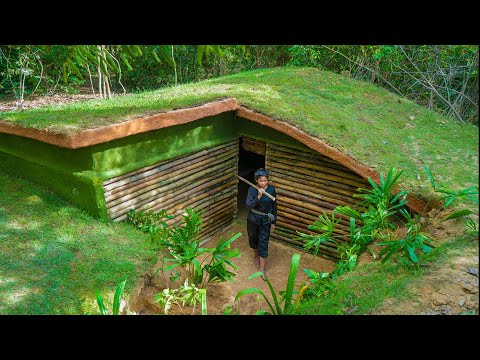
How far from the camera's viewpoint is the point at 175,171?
5812mm

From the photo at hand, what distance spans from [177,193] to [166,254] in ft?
4.32

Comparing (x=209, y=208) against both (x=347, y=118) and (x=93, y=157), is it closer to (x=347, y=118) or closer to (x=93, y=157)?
(x=93, y=157)

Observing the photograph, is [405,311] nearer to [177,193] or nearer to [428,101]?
[177,193]

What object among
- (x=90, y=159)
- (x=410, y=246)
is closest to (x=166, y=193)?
(x=90, y=159)

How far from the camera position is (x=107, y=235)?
4691mm

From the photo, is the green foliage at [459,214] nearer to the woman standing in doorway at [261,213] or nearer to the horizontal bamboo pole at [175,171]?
the woman standing in doorway at [261,213]

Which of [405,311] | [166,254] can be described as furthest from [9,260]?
[405,311]

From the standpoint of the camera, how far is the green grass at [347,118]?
4961mm

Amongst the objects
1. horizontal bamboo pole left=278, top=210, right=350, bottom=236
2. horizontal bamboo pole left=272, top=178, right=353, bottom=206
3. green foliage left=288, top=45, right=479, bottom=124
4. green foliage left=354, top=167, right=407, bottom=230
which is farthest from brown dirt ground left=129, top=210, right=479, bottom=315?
green foliage left=288, top=45, right=479, bottom=124

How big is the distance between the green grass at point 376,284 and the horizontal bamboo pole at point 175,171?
2.82m

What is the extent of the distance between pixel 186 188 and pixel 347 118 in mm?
3073

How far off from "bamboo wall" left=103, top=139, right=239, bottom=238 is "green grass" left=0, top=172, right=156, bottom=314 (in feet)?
1.50

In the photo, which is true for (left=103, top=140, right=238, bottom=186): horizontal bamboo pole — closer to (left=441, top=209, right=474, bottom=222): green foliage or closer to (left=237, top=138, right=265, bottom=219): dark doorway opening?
(left=237, top=138, right=265, bottom=219): dark doorway opening

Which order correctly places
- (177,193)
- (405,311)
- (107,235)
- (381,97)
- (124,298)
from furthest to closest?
(381,97)
(177,193)
(107,235)
(124,298)
(405,311)
